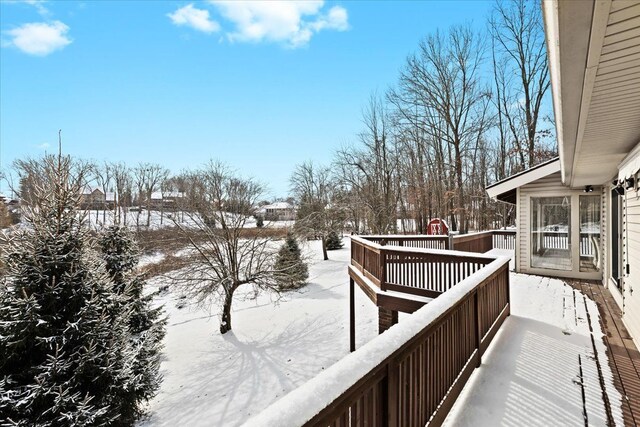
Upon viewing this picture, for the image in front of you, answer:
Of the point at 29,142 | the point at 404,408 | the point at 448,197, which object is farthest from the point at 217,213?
the point at 29,142

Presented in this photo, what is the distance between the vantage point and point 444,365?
2.74m

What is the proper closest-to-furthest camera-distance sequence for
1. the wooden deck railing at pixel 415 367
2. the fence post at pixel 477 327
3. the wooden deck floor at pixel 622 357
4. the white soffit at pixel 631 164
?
the wooden deck railing at pixel 415 367, the wooden deck floor at pixel 622 357, the fence post at pixel 477 327, the white soffit at pixel 631 164

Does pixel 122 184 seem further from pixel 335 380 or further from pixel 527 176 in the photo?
pixel 335 380

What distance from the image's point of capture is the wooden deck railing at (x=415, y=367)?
50.1 inches

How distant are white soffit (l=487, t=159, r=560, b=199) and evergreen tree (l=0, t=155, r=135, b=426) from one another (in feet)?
32.6

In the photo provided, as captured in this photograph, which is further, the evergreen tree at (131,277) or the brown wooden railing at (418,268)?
the evergreen tree at (131,277)

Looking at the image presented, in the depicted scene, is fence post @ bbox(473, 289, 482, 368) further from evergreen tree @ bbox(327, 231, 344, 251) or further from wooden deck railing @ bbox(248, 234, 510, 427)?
evergreen tree @ bbox(327, 231, 344, 251)

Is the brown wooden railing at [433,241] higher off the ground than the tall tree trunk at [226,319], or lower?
higher

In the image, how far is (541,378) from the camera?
330 cm

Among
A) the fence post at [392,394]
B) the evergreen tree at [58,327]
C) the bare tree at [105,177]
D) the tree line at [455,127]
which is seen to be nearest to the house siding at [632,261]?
the fence post at [392,394]

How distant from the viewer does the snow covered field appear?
9.60 feet

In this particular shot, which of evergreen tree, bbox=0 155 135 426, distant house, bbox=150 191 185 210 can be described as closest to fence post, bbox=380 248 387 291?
evergreen tree, bbox=0 155 135 426

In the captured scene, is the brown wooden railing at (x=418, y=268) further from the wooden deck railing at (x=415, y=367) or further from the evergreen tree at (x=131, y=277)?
the evergreen tree at (x=131, y=277)

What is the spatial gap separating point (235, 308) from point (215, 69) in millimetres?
12407
